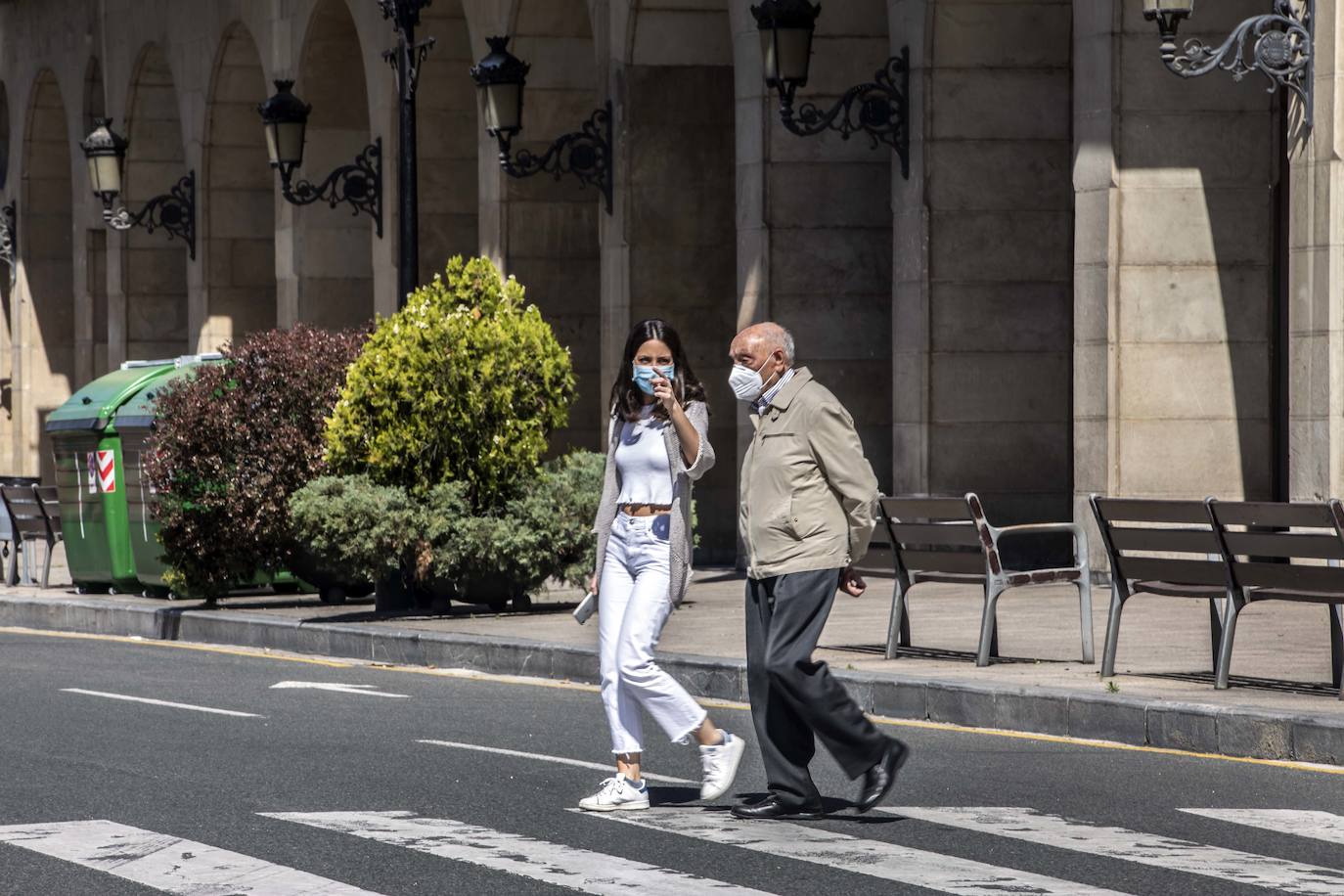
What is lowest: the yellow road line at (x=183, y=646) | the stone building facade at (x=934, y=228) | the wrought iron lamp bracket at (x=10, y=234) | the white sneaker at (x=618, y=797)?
the yellow road line at (x=183, y=646)

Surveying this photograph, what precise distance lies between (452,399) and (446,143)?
44.9ft

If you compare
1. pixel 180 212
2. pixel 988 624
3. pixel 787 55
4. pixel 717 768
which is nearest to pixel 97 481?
pixel 787 55

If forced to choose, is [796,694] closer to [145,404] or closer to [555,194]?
[145,404]

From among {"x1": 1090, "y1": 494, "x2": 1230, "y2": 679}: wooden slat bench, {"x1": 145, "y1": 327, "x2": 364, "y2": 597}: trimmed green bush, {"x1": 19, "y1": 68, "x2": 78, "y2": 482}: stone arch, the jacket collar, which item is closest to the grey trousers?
the jacket collar

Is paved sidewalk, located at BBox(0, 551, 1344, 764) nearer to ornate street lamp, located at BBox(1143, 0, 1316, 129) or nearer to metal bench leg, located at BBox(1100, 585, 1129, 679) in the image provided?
metal bench leg, located at BBox(1100, 585, 1129, 679)

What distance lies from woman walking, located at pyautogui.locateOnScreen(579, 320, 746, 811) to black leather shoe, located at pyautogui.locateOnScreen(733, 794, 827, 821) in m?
0.23

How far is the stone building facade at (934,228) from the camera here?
1947 cm

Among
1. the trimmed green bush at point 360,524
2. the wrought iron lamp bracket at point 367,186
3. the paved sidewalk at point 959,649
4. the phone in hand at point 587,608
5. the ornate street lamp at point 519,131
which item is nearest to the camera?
the phone in hand at point 587,608

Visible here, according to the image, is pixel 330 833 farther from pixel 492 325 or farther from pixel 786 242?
pixel 786 242

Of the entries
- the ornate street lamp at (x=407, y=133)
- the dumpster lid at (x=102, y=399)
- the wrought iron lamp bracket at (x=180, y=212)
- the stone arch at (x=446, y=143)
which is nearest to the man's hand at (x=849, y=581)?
the ornate street lamp at (x=407, y=133)

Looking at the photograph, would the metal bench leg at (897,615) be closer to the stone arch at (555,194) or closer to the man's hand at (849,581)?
the man's hand at (849,581)

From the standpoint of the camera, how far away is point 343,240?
3344cm

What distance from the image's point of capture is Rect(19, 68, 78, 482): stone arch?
45250 mm

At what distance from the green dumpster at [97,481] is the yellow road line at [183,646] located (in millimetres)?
1157
